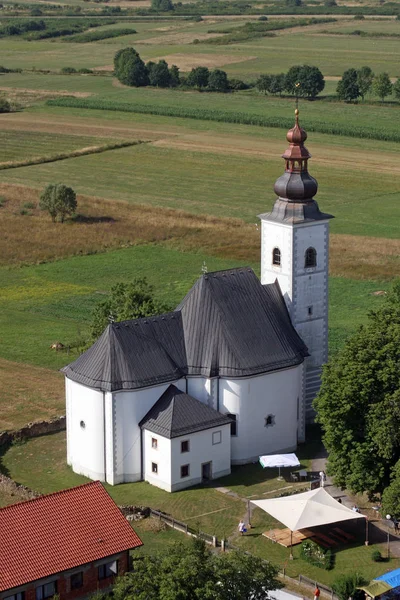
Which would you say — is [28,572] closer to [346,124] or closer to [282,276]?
[282,276]

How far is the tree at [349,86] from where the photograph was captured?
169 metres

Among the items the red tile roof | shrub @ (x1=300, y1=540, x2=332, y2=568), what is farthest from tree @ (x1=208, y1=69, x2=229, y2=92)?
the red tile roof

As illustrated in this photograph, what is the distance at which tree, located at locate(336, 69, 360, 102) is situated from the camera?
553 ft

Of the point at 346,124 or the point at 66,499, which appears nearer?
the point at 66,499

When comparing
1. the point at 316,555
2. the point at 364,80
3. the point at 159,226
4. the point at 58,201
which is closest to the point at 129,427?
the point at 316,555

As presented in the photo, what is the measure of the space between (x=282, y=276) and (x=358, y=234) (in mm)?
44202

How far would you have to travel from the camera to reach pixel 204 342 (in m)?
60.1

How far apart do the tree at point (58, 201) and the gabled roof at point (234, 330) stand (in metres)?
52.9

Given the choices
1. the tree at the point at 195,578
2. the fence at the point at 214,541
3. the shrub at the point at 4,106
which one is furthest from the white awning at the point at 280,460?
the shrub at the point at 4,106

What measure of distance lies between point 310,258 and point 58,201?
174 ft

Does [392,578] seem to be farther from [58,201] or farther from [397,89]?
[397,89]

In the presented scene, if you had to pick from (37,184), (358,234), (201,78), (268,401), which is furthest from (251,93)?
(268,401)

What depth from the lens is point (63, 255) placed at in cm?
10169

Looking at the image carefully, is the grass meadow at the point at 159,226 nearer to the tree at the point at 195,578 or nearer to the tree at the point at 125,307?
the tree at the point at 125,307
